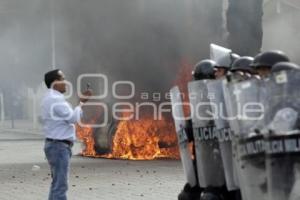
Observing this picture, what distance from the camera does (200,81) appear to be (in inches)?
211

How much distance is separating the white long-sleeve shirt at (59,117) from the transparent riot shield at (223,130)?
1.57m

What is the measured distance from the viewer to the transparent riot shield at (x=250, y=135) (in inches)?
167

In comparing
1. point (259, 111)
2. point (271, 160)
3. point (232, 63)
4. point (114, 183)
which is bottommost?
point (114, 183)

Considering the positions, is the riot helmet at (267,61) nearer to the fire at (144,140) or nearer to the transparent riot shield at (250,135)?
the transparent riot shield at (250,135)

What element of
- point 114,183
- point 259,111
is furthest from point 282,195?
point 114,183

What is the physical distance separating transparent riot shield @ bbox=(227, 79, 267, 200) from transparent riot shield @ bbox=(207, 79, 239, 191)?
46cm

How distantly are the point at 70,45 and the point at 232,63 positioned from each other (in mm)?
11821

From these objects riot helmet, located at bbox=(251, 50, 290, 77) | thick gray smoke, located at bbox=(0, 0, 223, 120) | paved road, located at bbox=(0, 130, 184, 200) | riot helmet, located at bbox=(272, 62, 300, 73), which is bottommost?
paved road, located at bbox=(0, 130, 184, 200)

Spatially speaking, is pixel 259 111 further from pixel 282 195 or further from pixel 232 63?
pixel 232 63

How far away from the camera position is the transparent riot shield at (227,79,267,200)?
4.25 meters

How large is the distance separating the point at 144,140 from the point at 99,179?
115 inches

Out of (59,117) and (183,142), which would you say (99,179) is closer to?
(59,117)

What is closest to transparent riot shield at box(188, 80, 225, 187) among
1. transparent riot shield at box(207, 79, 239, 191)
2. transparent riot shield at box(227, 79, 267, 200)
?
transparent riot shield at box(207, 79, 239, 191)

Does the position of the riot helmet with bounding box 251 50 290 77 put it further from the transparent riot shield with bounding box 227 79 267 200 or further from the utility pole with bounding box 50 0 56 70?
the utility pole with bounding box 50 0 56 70
